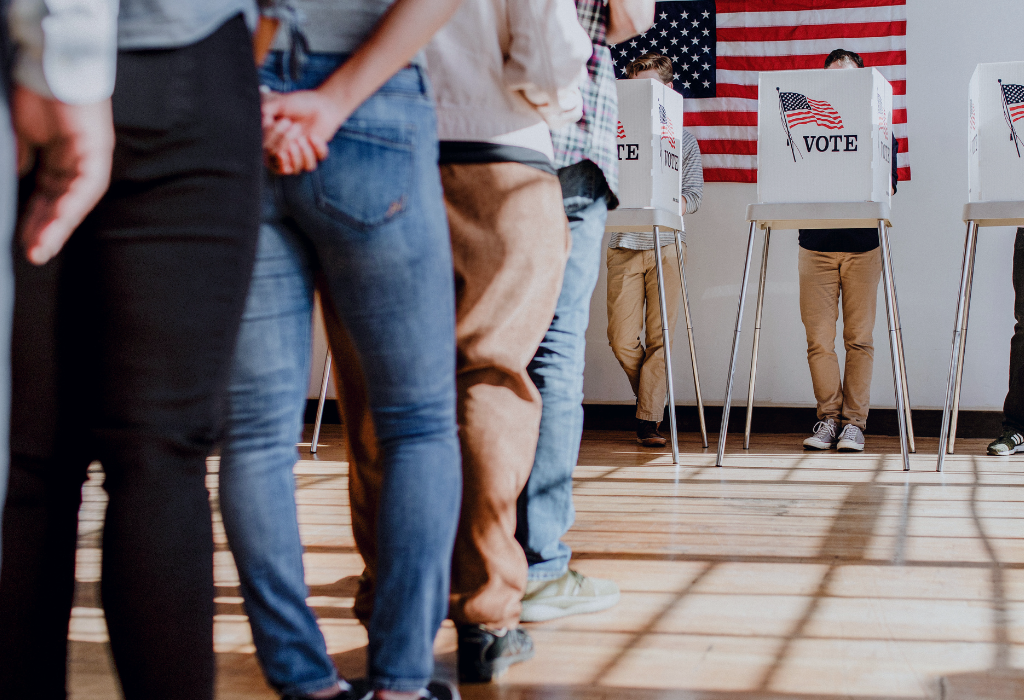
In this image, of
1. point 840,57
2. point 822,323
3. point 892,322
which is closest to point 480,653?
point 892,322

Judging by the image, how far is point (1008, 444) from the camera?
10.1 feet

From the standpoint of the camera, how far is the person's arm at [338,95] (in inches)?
27.0

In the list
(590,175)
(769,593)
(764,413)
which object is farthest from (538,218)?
(764,413)

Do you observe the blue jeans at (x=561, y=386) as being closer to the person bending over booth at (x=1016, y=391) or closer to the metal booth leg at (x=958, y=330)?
the metal booth leg at (x=958, y=330)

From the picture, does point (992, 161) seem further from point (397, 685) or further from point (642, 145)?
point (397, 685)

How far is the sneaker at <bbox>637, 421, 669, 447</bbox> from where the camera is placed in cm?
341

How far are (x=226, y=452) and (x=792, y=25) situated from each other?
3874mm

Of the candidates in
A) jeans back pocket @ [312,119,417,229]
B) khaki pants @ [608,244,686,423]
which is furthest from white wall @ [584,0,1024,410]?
jeans back pocket @ [312,119,417,229]

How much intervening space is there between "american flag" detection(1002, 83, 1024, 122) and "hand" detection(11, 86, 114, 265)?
2684mm

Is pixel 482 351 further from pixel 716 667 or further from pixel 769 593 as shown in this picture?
pixel 769 593

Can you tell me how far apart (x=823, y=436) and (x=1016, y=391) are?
2.26 feet

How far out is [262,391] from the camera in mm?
772

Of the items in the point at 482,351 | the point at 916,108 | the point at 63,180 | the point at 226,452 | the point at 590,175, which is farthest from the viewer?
the point at 916,108

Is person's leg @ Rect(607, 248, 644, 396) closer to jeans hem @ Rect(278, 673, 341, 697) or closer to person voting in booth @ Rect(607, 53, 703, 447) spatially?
person voting in booth @ Rect(607, 53, 703, 447)
